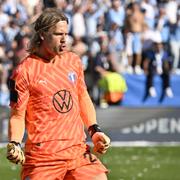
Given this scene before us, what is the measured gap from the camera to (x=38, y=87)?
6.49m

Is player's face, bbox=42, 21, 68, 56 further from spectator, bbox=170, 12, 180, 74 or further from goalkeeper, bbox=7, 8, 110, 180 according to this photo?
spectator, bbox=170, 12, 180, 74

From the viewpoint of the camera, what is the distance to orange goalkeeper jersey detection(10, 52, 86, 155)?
6.44 meters

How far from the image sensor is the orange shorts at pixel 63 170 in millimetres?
6324

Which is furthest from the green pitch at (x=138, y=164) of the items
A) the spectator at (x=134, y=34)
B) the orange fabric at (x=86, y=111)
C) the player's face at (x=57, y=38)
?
the player's face at (x=57, y=38)

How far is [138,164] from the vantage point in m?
15.1

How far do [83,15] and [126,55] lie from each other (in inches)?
67.7

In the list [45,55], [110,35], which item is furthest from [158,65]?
[45,55]

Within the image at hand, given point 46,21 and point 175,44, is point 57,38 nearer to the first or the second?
point 46,21

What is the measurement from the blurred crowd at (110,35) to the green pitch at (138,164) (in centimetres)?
365

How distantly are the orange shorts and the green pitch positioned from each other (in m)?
6.92

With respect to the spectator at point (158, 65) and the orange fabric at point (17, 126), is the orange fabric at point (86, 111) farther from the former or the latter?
the spectator at point (158, 65)

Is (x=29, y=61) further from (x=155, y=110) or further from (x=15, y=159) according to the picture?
(x=155, y=110)

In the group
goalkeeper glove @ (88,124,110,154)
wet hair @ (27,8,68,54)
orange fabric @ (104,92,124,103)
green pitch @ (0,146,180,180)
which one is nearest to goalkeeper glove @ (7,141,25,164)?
goalkeeper glove @ (88,124,110,154)

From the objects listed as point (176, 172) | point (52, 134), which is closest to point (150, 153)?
point (176, 172)
